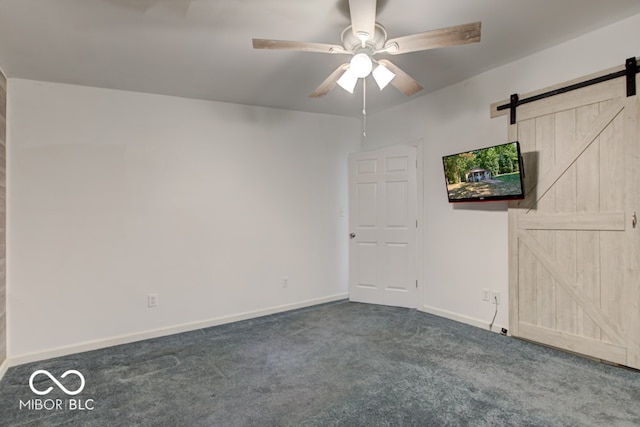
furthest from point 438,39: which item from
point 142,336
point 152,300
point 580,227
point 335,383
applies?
point 142,336

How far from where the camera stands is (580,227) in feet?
8.54

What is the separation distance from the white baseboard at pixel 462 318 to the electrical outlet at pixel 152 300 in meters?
2.89

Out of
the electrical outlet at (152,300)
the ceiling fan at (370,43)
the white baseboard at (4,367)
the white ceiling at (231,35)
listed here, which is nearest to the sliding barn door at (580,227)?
the white ceiling at (231,35)

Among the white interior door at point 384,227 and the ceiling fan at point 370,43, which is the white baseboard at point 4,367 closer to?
the ceiling fan at point 370,43

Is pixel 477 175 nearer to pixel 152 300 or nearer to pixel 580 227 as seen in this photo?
pixel 580 227

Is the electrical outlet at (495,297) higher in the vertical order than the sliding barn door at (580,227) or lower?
lower

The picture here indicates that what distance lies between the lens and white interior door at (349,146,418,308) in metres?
4.05

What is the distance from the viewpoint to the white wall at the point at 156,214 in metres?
2.94

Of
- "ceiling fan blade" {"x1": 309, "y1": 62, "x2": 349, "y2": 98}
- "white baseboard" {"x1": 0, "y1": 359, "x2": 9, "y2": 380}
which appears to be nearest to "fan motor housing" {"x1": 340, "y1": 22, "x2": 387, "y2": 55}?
"ceiling fan blade" {"x1": 309, "y1": 62, "x2": 349, "y2": 98}

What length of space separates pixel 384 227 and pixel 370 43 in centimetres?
251

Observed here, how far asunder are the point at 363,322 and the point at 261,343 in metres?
1.12

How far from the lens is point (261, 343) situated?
121 inches

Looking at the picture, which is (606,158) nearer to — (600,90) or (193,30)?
(600,90)

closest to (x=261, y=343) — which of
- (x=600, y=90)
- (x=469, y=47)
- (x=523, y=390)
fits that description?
(x=523, y=390)
